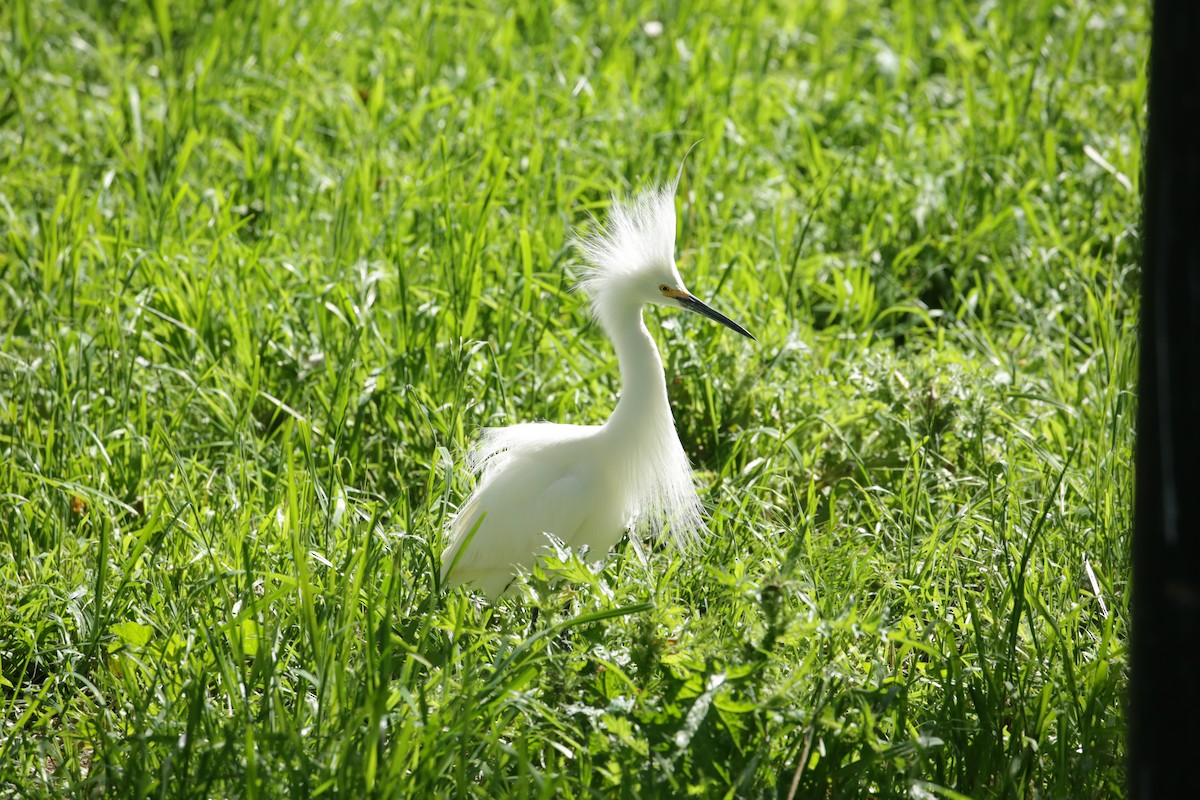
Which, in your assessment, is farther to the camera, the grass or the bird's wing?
the bird's wing

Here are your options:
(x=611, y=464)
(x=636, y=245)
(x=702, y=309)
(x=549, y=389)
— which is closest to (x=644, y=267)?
(x=636, y=245)

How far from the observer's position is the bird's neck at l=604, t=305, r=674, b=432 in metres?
2.65

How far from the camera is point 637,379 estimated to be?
2.67 meters

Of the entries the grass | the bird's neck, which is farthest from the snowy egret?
the grass

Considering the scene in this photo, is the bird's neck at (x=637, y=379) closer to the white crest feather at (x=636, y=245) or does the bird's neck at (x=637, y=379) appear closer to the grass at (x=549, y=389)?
the white crest feather at (x=636, y=245)

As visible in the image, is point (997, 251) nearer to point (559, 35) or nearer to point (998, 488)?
point (998, 488)

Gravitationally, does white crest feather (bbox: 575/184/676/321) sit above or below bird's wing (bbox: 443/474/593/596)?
above

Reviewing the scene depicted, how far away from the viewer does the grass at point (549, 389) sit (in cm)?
199

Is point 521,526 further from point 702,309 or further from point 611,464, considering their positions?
point 702,309

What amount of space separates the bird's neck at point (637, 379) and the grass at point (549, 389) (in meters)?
0.33

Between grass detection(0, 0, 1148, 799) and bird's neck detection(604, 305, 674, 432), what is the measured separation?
33 centimetres

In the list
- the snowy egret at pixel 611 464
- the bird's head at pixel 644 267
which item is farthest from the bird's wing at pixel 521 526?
the bird's head at pixel 644 267

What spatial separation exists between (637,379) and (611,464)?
213mm

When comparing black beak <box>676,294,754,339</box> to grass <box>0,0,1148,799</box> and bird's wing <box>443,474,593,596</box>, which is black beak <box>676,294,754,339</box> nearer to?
grass <box>0,0,1148,799</box>
